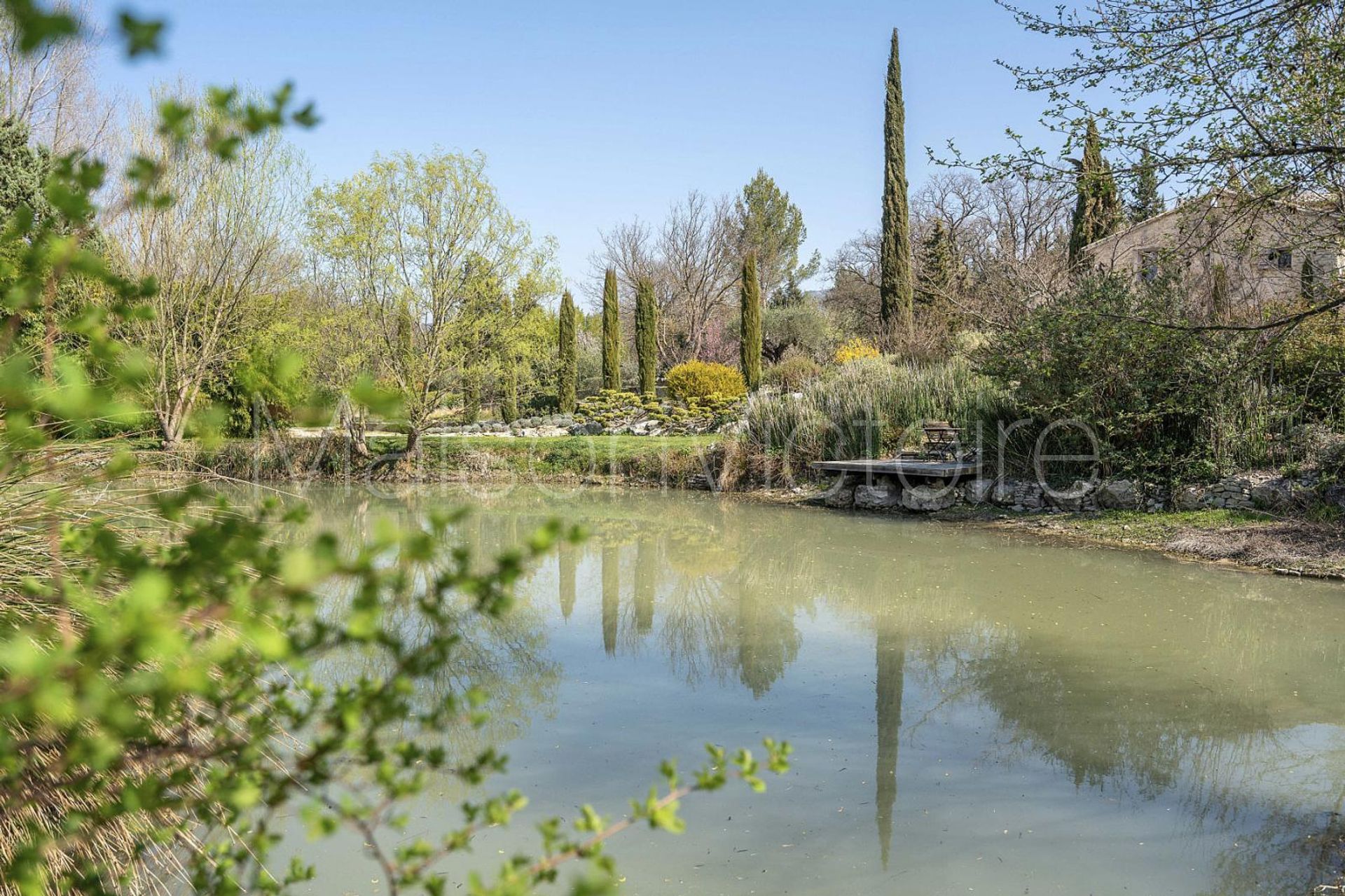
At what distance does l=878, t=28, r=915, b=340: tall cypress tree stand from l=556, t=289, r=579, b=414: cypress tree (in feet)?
28.7

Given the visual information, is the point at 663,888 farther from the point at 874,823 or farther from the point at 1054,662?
the point at 1054,662

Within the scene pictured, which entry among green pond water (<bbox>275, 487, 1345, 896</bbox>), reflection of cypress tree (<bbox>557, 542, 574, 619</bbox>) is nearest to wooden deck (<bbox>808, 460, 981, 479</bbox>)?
green pond water (<bbox>275, 487, 1345, 896</bbox>)

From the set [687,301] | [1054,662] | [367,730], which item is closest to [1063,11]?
[1054,662]

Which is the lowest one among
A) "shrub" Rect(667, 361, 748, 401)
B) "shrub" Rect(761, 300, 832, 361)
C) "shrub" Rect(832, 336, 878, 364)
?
"shrub" Rect(667, 361, 748, 401)

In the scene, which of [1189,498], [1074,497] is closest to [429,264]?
[1074,497]

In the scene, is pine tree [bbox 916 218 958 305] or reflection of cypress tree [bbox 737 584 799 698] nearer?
reflection of cypress tree [bbox 737 584 799 698]

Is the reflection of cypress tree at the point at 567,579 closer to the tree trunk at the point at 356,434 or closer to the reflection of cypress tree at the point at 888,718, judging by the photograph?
the reflection of cypress tree at the point at 888,718

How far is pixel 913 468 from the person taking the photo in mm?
12492

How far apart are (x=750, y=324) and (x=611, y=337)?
12.8 ft

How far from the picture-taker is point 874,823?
3781mm

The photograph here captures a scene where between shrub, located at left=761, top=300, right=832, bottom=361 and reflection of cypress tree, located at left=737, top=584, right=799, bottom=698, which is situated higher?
shrub, located at left=761, top=300, right=832, bottom=361

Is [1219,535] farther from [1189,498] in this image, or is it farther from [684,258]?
[684,258]

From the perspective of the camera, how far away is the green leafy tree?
3691 centimetres

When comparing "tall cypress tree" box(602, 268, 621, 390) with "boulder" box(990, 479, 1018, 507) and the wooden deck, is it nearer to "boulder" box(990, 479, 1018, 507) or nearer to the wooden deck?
the wooden deck
